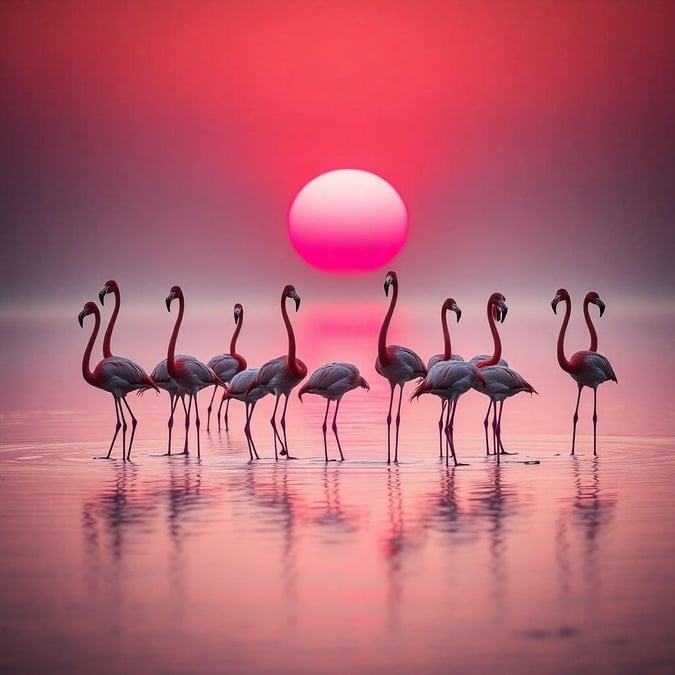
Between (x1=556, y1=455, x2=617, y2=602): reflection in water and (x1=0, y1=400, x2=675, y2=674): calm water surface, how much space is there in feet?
0.08

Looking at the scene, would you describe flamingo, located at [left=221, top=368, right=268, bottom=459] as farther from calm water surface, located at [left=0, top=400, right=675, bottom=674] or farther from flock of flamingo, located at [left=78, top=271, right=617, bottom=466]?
calm water surface, located at [left=0, top=400, right=675, bottom=674]

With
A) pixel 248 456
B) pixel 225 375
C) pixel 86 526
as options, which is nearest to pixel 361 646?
pixel 86 526

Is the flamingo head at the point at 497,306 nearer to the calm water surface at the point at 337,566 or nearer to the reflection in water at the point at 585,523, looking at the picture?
the calm water surface at the point at 337,566

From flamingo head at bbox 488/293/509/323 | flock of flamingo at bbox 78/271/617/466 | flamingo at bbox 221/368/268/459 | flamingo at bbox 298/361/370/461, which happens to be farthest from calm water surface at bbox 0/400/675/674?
flamingo head at bbox 488/293/509/323

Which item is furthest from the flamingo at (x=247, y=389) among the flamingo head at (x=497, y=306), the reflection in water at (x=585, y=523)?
the reflection in water at (x=585, y=523)

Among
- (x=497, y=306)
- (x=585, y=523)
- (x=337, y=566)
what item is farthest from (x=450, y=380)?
(x=337, y=566)

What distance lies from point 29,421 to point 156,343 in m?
22.8

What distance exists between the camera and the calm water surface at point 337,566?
5.92 metres

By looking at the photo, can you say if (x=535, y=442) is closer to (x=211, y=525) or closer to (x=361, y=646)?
(x=211, y=525)

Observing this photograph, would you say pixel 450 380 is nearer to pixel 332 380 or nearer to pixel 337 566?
pixel 332 380

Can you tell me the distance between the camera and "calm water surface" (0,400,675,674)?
233 inches

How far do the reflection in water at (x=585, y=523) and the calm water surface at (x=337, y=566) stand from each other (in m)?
0.03

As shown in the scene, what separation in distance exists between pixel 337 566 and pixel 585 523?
208 centimetres

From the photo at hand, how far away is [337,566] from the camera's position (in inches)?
297
